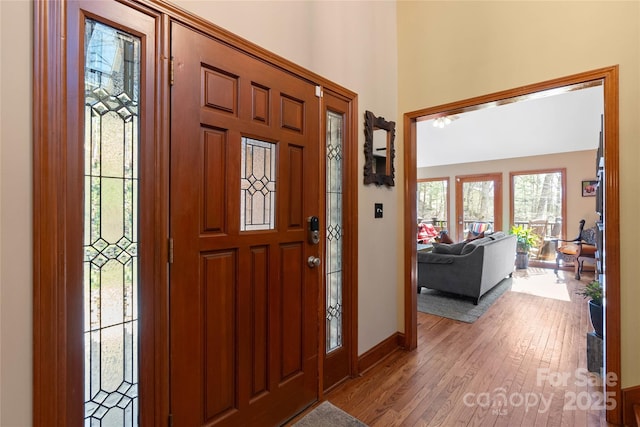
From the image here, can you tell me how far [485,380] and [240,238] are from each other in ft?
6.62

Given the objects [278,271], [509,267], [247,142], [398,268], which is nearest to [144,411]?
[278,271]

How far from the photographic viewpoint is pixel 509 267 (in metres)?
5.12

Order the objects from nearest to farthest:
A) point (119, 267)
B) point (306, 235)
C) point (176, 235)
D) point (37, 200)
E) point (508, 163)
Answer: point (37, 200), point (119, 267), point (176, 235), point (306, 235), point (508, 163)

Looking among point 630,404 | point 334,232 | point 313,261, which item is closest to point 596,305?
point 630,404

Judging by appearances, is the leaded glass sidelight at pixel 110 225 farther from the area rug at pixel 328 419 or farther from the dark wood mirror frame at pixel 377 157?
the dark wood mirror frame at pixel 377 157

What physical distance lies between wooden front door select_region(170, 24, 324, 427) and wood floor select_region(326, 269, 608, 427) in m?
0.51

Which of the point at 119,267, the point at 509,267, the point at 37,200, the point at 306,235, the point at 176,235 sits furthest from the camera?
the point at 509,267

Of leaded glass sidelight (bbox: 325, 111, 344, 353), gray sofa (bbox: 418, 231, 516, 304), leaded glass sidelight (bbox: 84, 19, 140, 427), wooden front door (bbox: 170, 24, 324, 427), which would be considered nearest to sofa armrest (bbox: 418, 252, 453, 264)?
gray sofa (bbox: 418, 231, 516, 304)

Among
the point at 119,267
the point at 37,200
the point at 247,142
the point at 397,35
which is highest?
the point at 397,35

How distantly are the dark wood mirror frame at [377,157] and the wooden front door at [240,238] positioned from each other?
1.82ft

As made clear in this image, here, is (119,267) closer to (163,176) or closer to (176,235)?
(176,235)

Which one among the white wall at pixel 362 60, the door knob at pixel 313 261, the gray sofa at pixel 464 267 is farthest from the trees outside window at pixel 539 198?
the door knob at pixel 313 261

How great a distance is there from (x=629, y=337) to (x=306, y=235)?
1.94 meters

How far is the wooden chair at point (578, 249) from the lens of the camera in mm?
5219
